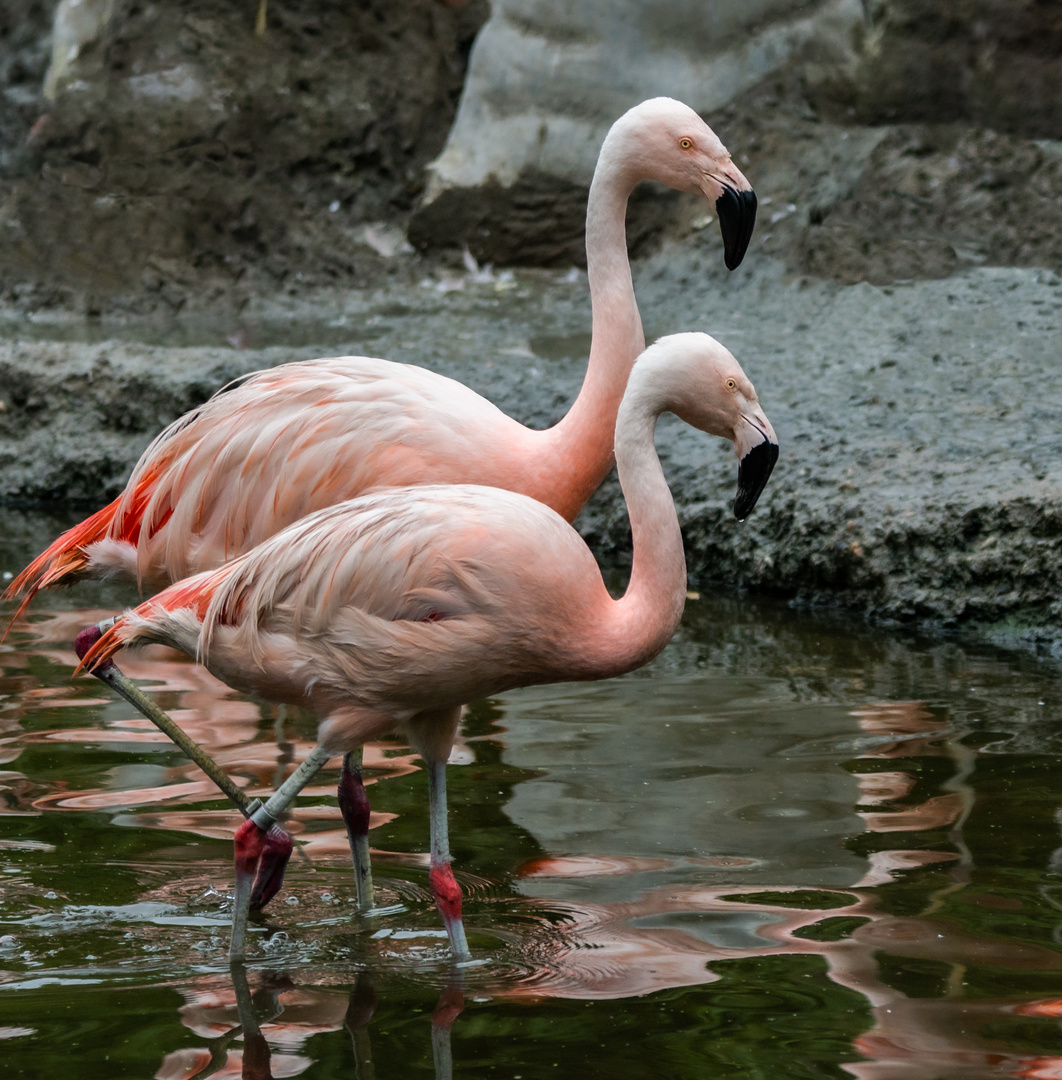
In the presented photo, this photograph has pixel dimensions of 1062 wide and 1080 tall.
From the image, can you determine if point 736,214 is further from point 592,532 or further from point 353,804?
point 592,532

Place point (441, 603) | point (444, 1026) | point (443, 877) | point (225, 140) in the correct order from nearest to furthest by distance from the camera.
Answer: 1. point (444, 1026)
2. point (441, 603)
3. point (443, 877)
4. point (225, 140)

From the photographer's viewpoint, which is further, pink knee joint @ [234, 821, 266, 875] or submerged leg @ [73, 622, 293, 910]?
submerged leg @ [73, 622, 293, 910]

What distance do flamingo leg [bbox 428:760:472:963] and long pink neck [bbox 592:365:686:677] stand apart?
0.45 metres

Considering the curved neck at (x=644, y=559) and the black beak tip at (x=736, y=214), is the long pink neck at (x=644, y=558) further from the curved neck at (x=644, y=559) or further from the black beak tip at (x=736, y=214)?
the black beak tip at (x=736, y=214)

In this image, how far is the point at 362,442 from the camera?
3.83 metres

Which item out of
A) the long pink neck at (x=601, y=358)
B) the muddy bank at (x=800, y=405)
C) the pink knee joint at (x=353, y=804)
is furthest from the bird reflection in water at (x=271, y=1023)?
the muddy bank at (x=800, y=405)

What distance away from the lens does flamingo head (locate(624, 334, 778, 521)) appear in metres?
3.41

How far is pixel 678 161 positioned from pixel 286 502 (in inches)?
52.0

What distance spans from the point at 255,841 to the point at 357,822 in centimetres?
28

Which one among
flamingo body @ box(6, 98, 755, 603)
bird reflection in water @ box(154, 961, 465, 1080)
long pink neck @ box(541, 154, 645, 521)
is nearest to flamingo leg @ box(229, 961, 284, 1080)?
bird reflection in water @ box(154, 961, 465, 1080)

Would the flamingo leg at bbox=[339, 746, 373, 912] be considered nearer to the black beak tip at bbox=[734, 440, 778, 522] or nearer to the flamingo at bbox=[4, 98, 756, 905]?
the flamingo at bbox=[4, 98, 756, 905]

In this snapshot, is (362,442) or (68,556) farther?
(68,556)

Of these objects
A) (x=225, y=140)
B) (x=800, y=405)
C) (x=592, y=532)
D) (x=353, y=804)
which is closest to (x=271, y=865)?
(x=353, y=804)

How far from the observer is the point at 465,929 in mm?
3445
